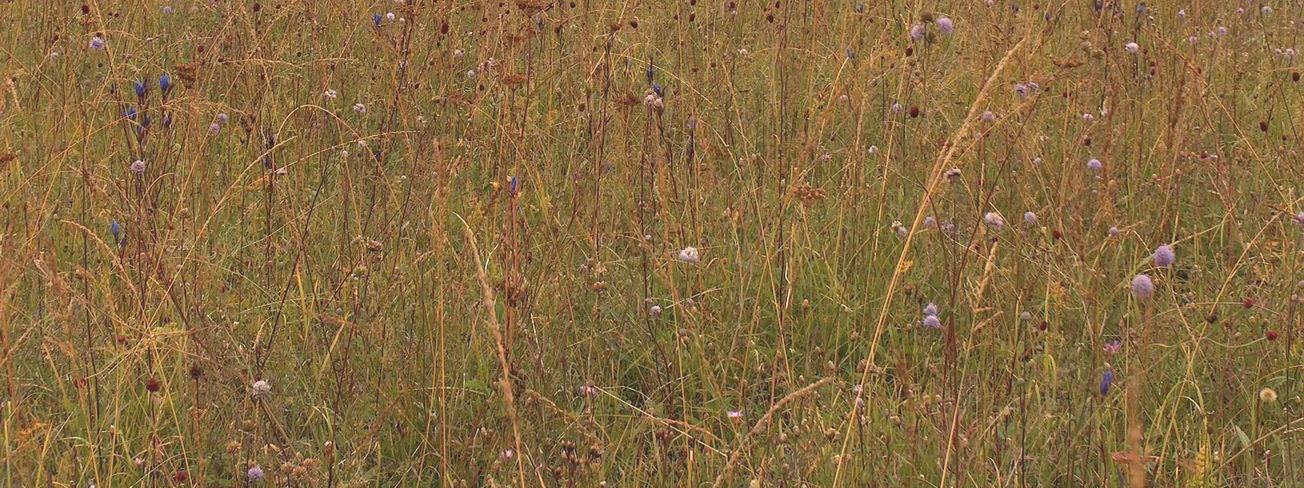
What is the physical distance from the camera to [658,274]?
8.04 ft

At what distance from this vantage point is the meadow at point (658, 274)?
70.6 inches

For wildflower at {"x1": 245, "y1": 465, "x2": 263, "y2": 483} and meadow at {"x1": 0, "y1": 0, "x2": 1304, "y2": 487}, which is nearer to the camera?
wildflower at {"x1": 245, "y1": 465, "x2": 263, "y2": 483}

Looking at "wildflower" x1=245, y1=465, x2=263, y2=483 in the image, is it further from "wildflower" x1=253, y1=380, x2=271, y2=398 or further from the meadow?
"wildflower" x1=253, y1=380, x2=271, y2=398

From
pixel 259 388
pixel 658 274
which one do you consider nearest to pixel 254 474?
pixel 259 388

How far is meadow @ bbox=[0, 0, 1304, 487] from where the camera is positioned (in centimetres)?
179

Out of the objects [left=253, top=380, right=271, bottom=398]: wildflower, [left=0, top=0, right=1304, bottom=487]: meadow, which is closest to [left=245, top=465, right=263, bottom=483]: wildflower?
[left=0, top=0, right=1304, bottom=487]: meadow

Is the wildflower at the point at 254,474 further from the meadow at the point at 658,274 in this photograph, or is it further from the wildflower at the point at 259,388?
the wildflower at the point at 259,388

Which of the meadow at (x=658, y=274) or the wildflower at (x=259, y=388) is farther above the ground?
the wildflower at (x=259, y=388)

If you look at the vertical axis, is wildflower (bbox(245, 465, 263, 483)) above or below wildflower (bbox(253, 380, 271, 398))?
below

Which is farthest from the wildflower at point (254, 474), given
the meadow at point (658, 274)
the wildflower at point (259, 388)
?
the wildflower at point (259, 388)

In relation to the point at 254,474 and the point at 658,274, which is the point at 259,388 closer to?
the point at 254,474

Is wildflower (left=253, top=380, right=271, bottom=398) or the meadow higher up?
wildflower (left=253, top=380, right=271, bottom=398)

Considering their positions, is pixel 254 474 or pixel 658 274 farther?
pixel 658 274

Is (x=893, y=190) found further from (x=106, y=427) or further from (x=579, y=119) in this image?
(x=106, y=427)
